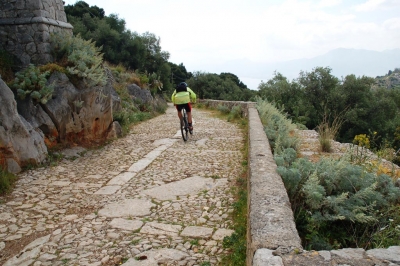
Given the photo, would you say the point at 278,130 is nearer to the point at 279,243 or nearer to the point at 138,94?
the point at 279,243

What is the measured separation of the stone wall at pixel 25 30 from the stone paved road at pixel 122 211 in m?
2.73

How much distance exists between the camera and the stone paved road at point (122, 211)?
3117 millimetres

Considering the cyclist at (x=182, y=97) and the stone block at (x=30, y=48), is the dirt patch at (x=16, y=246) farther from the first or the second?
the cyclist at (x=182, y=97)

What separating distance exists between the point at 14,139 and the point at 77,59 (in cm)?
295

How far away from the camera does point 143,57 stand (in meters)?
25.6

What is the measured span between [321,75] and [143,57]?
44.9 feet

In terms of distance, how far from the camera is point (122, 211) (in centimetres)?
412

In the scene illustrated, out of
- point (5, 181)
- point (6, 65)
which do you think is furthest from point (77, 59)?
point (5, 181)

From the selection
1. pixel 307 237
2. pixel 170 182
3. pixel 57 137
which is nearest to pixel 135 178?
pixel 170 182

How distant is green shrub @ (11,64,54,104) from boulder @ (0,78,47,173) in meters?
0.64

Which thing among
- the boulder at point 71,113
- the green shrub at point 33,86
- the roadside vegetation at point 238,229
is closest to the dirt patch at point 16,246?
the roadside vegetation at point 238,229

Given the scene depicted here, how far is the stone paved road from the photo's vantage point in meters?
3.12

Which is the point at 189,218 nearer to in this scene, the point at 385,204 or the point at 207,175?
the point at 207,175

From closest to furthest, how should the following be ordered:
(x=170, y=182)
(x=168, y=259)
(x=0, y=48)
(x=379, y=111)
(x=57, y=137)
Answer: (x=168, y=259)
(x=170, y=182)
(x=57, y=137)
(x=0, y=48)
(x=379, y=111)
